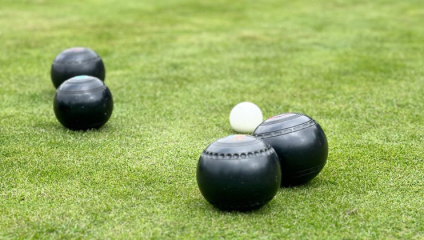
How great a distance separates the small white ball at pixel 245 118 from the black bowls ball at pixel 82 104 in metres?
2.01

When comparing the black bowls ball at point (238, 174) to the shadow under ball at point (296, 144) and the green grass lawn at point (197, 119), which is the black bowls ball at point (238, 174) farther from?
the shadow under ball at point (296, 144)

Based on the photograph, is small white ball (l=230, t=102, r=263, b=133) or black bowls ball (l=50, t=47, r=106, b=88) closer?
small white ball (l=230, t=102, r=263, b=133)

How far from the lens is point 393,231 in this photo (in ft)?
16.1

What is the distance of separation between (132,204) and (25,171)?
1727 mm

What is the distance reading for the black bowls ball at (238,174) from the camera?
4926 mm

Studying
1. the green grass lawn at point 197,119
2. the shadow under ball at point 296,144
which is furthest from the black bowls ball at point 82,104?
the shadow under ball at point 296,144

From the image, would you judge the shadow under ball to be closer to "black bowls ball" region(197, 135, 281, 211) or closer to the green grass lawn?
the green grass lawn

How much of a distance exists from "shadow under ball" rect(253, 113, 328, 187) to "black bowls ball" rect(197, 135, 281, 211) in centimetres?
46

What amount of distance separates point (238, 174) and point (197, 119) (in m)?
3.97

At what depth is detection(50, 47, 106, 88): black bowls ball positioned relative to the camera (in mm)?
9625

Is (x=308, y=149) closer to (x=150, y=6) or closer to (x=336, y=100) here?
(x=336, y=100)

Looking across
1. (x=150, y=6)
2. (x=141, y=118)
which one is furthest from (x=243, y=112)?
(x=150, y=6)

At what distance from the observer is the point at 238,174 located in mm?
4910

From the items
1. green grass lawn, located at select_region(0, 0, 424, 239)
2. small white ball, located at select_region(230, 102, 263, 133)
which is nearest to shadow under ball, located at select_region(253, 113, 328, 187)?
green grass lawn, located at select_region(0, 0, 424, 239)
